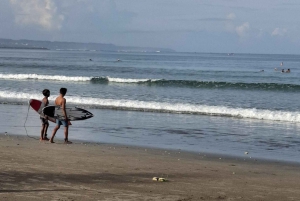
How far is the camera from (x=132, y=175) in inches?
349

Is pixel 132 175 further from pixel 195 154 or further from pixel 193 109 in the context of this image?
pixel 193 109

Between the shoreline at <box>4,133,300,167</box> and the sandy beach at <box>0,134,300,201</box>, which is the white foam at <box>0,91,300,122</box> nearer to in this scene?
the shoreline at <box>4,133,300,167</box>

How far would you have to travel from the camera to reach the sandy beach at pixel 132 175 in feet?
24.5

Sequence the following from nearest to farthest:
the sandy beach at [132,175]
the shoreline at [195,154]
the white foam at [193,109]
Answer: the sandy beach at [132,175]
the shoreline at [195,154]
the white foam at [193,109]

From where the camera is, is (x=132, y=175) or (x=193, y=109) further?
(x=193, y=109)

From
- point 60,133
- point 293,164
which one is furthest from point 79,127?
point 293,164

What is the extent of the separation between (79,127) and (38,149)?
487 cm

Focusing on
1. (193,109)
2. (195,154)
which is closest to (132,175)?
(195,154)

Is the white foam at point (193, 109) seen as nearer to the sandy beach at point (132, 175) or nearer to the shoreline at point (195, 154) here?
the shoreline at point (195, 154)

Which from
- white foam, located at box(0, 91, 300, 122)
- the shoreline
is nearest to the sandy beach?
the shoreline

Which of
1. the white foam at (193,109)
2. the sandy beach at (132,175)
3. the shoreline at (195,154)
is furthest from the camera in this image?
the white foam at (193,109)

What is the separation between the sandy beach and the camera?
7.48 m

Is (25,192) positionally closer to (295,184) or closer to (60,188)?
(60,188)

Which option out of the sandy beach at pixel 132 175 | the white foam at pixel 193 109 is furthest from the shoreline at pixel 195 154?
the white foam at pixel 193 109
